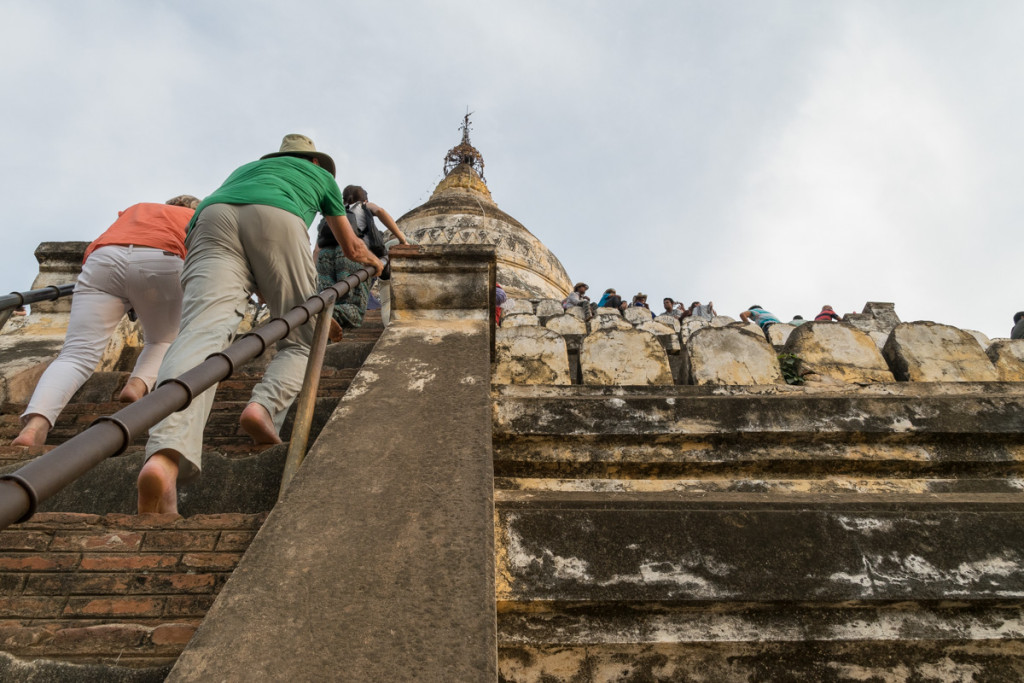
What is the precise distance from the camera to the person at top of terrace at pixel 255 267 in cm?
255

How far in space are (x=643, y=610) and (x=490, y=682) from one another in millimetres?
635

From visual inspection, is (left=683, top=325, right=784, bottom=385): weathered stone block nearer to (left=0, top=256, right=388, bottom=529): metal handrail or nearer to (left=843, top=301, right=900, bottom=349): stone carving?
(left=0, top=256, right=388, bottom=529): metal handrail

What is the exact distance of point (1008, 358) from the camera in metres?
3.93

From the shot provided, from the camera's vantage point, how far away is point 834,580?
1.75 metres

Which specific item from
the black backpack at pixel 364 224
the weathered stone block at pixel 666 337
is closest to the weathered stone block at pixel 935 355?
the weathered stone block at pixel 666 337

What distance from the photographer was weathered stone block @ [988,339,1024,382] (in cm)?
382

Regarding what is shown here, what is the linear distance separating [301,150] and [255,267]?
83 cm

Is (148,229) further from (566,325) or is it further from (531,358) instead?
(566,325)

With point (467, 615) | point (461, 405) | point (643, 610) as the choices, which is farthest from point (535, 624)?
point (461, 405)

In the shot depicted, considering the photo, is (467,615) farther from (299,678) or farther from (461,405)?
(461,405)

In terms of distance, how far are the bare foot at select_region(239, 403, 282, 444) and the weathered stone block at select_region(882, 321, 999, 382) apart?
125 inches

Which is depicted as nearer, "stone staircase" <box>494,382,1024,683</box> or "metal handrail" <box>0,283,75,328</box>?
"stone staircase" <box>494,382,1024,683</box>

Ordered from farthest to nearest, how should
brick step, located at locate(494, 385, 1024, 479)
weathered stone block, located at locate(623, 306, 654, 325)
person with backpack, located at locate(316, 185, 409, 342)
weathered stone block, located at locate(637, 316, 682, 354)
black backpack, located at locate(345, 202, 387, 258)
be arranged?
weathered stone block, located at locate(623, 306, 654, 325) → black backpack, located at locate(345, 202, 387, 258) → weathered stone block, located at locate(637, 316, 682, 354) → person with backpack, located at locate(316, 185, 409, 342) → brick step, located at locate(494, 385, 1024, 479)

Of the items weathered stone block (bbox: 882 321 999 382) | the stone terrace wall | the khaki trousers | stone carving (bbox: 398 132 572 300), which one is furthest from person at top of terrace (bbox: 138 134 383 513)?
stone carving (bbox: 398 132 572 300)
